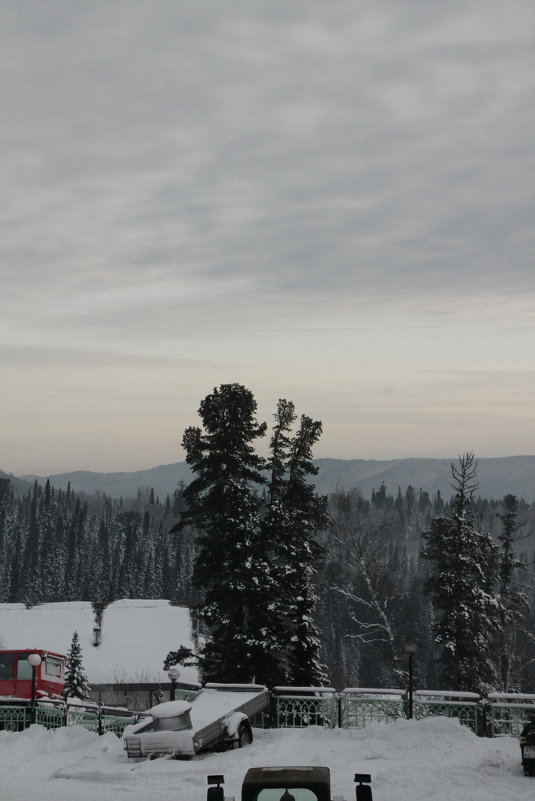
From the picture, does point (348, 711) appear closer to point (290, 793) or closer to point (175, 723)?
point (175, 723)

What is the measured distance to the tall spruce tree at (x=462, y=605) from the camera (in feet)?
132

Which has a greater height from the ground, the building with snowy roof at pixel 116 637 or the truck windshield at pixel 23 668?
the truck windshield at pixel 23 668

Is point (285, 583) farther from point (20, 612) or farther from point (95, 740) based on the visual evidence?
point (20, 612)

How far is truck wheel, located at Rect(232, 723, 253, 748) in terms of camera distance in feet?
58.6

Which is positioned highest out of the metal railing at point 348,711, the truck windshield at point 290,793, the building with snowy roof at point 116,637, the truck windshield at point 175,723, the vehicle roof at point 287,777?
the vehicle roof at point 287,777

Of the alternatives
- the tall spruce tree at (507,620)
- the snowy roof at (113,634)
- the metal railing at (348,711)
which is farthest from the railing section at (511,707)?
the snowy roof at (113,634)

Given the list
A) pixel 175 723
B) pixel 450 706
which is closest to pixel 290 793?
pixel 175 723

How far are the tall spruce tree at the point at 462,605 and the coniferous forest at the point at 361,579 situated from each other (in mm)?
64

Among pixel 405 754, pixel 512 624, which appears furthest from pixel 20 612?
pixel 405 754

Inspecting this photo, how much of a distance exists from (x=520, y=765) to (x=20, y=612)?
7797 centimetres

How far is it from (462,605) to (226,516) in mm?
13127

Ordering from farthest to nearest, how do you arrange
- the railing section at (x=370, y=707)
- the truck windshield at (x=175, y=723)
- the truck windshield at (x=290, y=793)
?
the railing section at (x=370, y=707) < the truck windshield at (x=175, y=723) < the truck windshield at (x=290, y=793)

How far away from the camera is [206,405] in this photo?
36688mm

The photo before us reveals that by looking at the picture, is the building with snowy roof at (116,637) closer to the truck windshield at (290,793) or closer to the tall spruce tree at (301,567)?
the tall spruce tree at (301,567)
